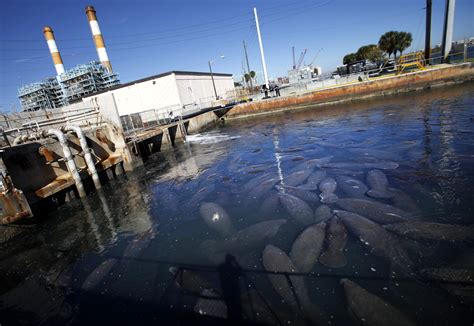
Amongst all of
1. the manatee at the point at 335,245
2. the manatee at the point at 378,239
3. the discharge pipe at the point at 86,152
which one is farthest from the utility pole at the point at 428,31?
the discharge pipe at the point at 86,152

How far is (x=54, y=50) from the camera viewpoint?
54750 mm

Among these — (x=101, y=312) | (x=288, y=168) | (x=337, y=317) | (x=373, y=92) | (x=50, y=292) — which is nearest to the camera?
(x=337, y=317)

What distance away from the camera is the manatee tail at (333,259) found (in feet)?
17.2

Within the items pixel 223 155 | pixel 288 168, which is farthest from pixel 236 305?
pixel 223 155

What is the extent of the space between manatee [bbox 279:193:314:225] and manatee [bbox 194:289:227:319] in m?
3.11

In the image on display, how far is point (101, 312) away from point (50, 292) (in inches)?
80.3

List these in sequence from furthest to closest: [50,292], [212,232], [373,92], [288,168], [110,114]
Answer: [373,92]
[110,114]
[288,168]
[212,232]
[50,292]

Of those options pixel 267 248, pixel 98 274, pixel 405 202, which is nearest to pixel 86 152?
pixel 98 274

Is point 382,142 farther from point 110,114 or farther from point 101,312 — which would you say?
point 110,114

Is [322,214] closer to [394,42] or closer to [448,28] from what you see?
[448,28]

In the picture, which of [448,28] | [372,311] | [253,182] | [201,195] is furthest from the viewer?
[448,28]

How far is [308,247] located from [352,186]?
3790 mm

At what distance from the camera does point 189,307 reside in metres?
4.82

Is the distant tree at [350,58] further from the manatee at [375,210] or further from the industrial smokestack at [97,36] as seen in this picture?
the manatee at [375,210]
